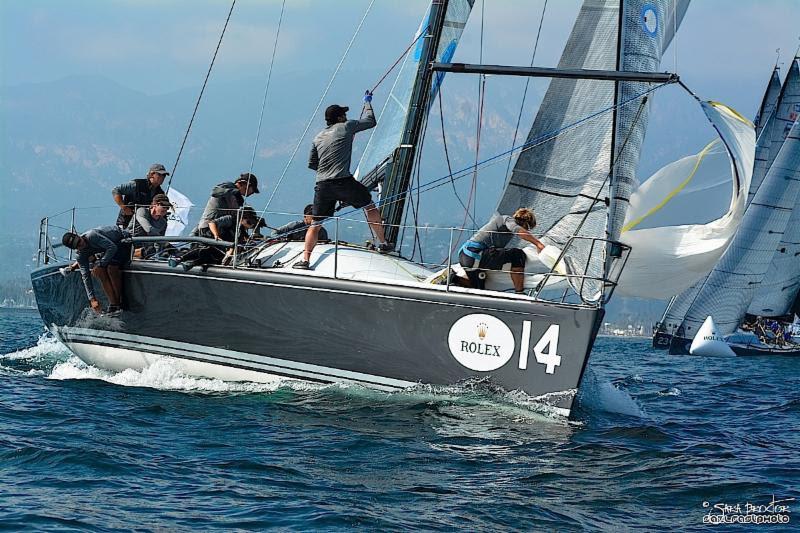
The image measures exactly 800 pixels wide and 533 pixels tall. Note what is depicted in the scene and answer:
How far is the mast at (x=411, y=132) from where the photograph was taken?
41.5ft

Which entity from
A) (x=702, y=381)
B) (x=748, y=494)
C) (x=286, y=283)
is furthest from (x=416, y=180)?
(x=702, y=381)

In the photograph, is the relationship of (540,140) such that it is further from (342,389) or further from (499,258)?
(342,389)

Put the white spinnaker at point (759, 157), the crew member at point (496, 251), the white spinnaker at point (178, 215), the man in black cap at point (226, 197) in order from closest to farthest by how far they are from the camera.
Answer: the crew member at point (496, 251) → the man in black cap at point (226, 197) → the white spinnaker at point (178, 215) → the white spinnaker at point (759, 157)

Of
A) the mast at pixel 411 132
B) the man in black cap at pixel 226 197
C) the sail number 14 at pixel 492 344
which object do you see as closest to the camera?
the sail number 14 at pixel 492 344

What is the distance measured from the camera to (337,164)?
37.6 ft

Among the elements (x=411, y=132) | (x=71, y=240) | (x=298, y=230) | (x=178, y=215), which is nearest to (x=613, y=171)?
(x=411, y=132)

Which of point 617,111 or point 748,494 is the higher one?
point 617,111

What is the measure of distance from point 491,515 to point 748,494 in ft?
6.90

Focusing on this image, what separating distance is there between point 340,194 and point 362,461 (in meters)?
4.36

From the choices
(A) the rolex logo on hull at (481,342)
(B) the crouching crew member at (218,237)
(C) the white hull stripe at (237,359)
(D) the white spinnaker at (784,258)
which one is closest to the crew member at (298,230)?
(B) the crouching crew member at (218,237)

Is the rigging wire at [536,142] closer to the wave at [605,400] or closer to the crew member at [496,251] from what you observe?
the crew member at [496,251]

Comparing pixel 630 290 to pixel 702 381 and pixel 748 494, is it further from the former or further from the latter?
pixel 702 381

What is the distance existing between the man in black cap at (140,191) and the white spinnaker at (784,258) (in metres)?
29.3

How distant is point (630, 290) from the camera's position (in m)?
10.7
